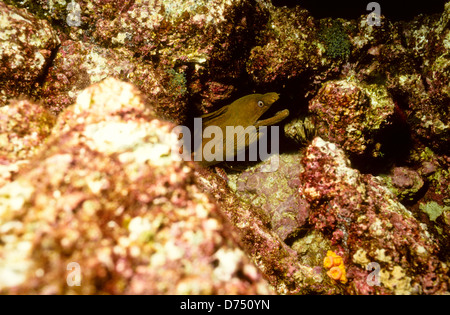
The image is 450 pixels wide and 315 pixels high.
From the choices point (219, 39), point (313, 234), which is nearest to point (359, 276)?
point (313, 234)

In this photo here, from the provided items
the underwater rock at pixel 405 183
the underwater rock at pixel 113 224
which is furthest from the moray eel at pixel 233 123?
the underwater rock at pixel 405 183

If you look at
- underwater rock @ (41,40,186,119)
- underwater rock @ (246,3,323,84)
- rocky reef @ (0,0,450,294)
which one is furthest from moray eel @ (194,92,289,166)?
underwater rock @ (41,40,186,119)

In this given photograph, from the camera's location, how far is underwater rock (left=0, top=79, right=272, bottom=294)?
1.11 meters

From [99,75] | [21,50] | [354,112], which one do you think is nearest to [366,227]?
[354,112]

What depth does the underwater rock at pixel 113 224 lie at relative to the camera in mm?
1109

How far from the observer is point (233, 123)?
4.03m

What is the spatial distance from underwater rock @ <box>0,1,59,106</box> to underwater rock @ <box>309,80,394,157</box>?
4.01 m

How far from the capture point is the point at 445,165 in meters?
4.24

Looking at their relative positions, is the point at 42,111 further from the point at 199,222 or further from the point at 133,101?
the point at 199,222

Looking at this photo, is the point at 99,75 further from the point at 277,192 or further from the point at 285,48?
the point at 277,192

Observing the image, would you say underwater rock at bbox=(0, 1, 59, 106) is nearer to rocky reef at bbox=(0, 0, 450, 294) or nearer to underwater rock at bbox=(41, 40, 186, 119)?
rocky reef at bbox=(0, 0, 450, 294)

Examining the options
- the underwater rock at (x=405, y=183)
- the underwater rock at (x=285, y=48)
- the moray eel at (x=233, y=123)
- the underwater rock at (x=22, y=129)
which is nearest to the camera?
the underwater rock at (x=22, y=129)

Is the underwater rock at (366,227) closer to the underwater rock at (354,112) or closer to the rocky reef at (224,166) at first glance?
the rocky reef at (224,166)

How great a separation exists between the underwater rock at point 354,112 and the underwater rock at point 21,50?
13.2 feet
